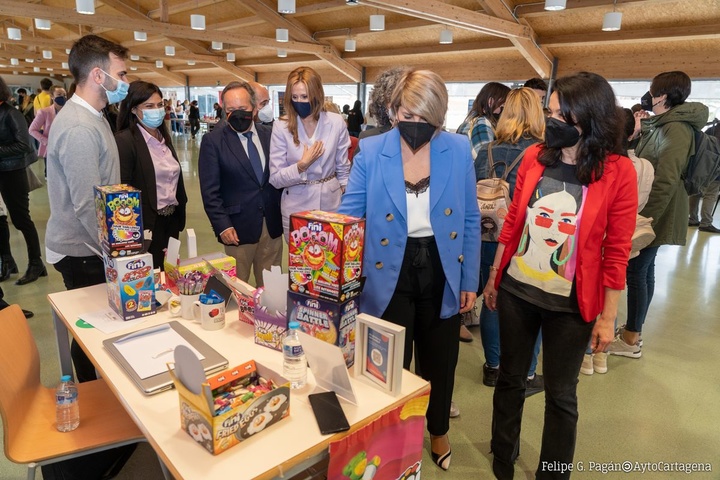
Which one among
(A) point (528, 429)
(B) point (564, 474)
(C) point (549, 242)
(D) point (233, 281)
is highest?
(C) point (549, 242)

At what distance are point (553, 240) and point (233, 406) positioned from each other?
1.19m

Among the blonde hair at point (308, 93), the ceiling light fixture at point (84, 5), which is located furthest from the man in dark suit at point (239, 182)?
the ceiling light fixture at point (84, 5)

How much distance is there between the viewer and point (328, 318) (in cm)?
144

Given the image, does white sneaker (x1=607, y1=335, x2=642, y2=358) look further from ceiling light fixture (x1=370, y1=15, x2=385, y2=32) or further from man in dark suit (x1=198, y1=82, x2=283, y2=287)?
ceiling light fixture (x1=370, y1=15, x2=385, y2=32)

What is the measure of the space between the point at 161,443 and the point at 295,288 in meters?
0.54

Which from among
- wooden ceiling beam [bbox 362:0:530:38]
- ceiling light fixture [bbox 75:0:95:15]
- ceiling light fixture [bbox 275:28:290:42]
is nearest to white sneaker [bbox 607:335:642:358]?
wooden ceiling beam [bbox 362:0:530:38]

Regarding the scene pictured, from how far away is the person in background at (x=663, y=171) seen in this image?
2830 mm

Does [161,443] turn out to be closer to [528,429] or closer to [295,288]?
[295,288]

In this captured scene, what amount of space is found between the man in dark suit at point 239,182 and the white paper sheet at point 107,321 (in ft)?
3.13

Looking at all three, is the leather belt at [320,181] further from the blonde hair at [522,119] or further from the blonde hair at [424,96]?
the blonde hair at [424,96]

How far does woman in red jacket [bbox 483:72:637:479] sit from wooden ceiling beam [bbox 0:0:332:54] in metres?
11.1

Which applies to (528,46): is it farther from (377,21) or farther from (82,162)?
Result: (82,162)

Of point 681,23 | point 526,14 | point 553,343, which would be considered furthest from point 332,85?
point 553,343

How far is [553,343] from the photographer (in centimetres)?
177
